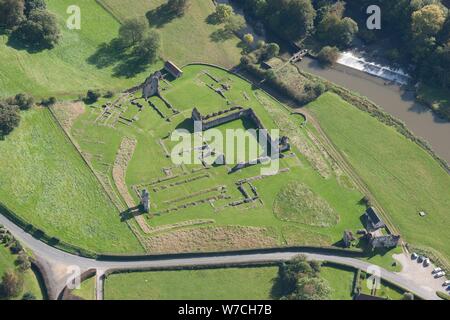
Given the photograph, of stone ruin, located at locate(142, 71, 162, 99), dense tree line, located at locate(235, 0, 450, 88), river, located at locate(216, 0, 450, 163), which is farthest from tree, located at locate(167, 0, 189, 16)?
stone ruin, located at locate(142, 71, 162, 99)

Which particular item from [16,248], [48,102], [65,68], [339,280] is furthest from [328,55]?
[16,248]

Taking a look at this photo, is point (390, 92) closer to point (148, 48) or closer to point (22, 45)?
point (148, 48)

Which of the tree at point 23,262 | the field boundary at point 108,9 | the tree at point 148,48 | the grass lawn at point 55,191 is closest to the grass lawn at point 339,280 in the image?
the grass lawn at point 55,191

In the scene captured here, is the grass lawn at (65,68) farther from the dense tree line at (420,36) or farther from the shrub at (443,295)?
the shrub at (443,295)
